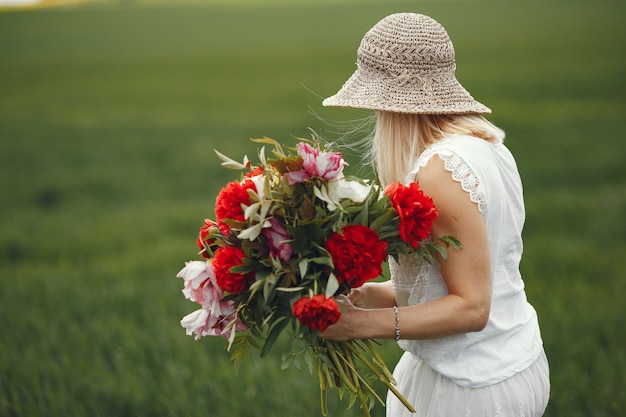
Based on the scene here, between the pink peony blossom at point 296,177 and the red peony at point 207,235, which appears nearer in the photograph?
the pink peony blossom at point 296,177

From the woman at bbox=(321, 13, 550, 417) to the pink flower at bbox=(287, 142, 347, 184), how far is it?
240 millimetres

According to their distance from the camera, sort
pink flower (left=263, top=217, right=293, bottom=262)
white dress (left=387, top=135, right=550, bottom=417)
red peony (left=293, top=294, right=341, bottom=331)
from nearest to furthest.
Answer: red peony (left=293, top=294, right=341, bottom=331)
pink flower (left=263, top=217, right=293, bottom=262)
white dress (left=387, top=135, right=550, bottom=417)

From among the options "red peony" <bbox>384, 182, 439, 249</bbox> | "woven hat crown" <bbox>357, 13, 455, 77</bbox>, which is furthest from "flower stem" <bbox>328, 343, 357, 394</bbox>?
"woven hat crown" <bbox>357, 13, 455, 77</bbox>

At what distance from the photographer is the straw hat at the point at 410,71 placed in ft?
7.22

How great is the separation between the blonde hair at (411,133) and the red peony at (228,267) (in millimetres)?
530

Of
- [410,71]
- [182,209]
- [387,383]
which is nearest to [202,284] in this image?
[387,383]

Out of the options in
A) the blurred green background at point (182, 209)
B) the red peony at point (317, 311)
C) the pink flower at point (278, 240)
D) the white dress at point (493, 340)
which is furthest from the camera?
the blurred green background at point (182, 209)

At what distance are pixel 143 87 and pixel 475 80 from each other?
8.81 metres

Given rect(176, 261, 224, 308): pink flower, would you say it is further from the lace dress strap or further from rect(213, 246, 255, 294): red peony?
the lace dress strap

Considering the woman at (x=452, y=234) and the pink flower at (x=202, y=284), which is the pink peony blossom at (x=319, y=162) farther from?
the pink flower at (x=202, y=284)

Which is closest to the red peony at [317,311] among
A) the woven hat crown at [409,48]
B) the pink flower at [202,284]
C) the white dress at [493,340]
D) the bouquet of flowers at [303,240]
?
the bouquet of flowers at [303,240]

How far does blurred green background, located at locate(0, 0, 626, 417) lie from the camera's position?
4379 mm

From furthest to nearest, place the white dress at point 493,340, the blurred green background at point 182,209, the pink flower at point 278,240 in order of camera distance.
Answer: the blurred green background at point 182,209 → the white dress at point 493,340 → the pink flower at point 278,240

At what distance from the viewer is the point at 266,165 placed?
2.12m
